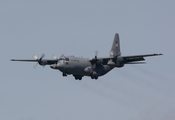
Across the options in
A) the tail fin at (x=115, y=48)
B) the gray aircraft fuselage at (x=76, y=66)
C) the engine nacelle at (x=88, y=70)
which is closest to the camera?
the gray aircraft fuselage at (x=76, y=66)

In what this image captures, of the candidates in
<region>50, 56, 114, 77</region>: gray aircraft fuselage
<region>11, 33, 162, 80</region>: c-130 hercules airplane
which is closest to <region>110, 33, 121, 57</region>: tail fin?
<region>11, 33, 162, 80</region>: c-130 hercules airplane

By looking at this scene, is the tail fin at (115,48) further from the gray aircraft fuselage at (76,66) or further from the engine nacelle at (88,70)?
the engine nacelle at (88,70)

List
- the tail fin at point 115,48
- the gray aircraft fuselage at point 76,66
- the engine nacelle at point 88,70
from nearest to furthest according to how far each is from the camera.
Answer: the gray aircraft fuselage at point 76,66, the engine nacelle at point 88,70, the tail fin at point 115,48

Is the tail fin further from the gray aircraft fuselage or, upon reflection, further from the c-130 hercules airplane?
the gray aircraft fuselage

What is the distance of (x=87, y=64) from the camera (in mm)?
63125

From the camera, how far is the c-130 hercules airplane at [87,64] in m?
60.8

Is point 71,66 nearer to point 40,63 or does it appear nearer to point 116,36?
point 40,63

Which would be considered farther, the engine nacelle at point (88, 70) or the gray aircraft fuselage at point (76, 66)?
the engine nacelle at point (88, 70)

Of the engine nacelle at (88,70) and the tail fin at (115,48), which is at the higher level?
the tail fin at (115,48)

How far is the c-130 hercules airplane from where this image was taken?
60.8 m

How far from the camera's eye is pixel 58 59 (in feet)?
206

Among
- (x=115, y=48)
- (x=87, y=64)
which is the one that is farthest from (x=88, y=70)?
(x=115, y=48)

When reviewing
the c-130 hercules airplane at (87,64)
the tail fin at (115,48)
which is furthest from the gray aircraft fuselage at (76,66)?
the tail fin at (115,48)

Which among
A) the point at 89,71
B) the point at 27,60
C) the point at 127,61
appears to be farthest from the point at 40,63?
the point at 127,61
